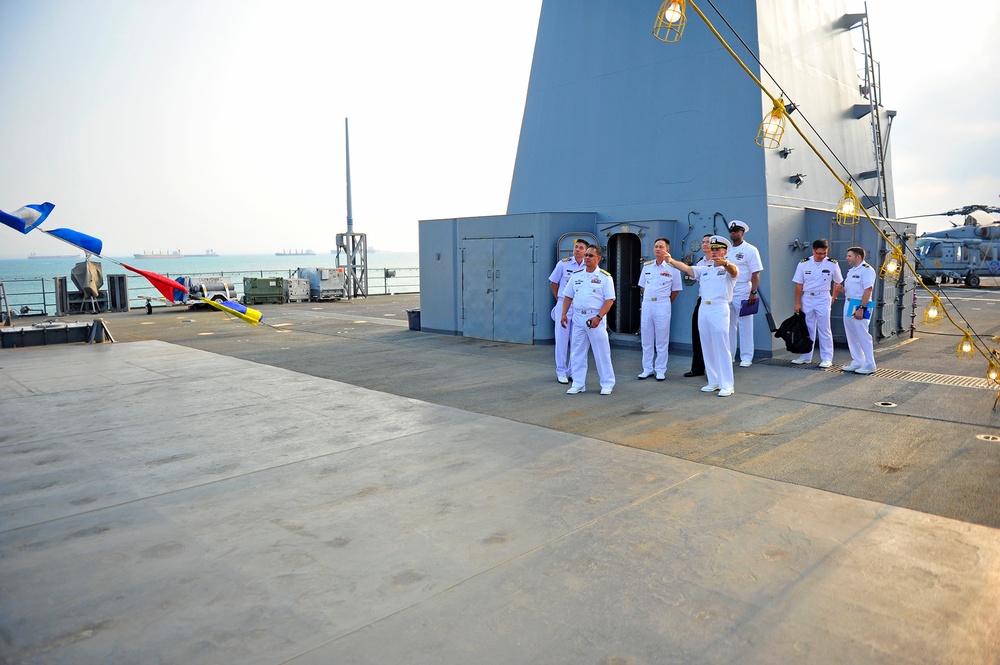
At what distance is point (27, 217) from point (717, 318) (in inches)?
341

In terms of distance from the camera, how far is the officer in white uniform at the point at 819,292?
30.3 feet

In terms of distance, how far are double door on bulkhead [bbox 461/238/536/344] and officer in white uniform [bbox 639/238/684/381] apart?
3577 millimetres

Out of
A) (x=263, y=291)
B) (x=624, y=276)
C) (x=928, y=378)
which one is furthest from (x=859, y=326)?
(x=263, y=291)

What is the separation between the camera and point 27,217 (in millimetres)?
8258

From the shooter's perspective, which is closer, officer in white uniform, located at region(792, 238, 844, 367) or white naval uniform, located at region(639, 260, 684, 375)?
white naval uniform, located at region(639, 260, 684, 375)

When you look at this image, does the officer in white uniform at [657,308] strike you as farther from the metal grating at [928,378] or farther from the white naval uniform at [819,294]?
the metal grating at [928,378]

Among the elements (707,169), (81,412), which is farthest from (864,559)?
(707,169)

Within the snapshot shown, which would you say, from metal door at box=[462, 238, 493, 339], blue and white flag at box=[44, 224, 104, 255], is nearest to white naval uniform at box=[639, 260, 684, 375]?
metal door at box=[462, 238, 493, 339]

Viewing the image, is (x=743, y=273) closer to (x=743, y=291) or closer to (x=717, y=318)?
(x=743, y=291)

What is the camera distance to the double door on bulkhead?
12422 mm

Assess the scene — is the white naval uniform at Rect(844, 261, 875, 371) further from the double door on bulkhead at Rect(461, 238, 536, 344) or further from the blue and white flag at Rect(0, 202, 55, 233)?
the blue and white flag at Rect(0, 202, 55, 233)

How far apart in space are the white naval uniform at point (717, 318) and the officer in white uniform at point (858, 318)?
2.28 m

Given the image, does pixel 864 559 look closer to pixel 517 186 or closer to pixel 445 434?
pixel 445 434

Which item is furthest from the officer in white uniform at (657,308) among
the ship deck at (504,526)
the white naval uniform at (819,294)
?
the white naval uniform at (819,294)
